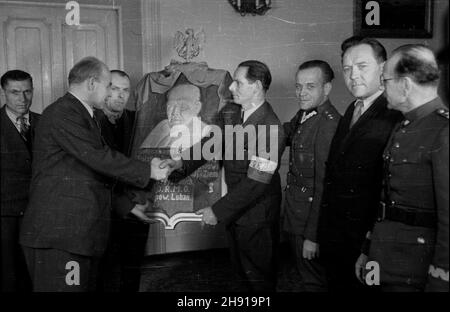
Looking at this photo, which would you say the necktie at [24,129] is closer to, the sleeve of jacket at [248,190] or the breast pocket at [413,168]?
the sleeve of jacket at [248,190]

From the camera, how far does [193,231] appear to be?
5.34 feet

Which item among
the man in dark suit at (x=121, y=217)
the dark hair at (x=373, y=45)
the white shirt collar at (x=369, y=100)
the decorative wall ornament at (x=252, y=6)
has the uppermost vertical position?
the decorative wall ornament at (x=252, y=6)

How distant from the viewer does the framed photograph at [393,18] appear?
4.96ft

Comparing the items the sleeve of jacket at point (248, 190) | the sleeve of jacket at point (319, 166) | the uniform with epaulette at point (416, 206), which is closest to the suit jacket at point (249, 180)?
the sleeve of jacket at point (248, 190)

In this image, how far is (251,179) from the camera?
5.16 ft

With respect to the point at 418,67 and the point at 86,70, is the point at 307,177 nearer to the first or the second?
the point at 418,67

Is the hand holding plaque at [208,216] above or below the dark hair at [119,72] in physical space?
below

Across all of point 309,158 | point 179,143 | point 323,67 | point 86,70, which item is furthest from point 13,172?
point 323,67

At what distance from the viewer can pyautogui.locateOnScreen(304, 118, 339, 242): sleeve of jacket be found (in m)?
1.52

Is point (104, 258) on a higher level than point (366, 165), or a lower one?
lower

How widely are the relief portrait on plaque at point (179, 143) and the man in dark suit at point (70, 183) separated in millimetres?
148
